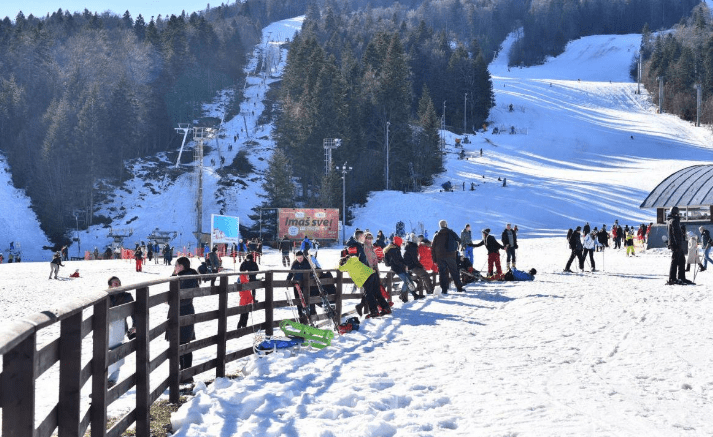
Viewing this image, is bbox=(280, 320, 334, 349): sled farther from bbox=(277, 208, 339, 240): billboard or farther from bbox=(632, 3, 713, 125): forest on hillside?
bbox=(632, 3, 713, 125): forest on hillside

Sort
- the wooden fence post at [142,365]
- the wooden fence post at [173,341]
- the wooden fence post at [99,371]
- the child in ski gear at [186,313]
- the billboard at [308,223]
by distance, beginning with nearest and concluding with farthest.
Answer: the wooden fence post at [99,371]
the wooden fence post at [142,365]
the wooden fence post at [173,341]
the child in ski gear at [186,313]
the billboard at [308,223]

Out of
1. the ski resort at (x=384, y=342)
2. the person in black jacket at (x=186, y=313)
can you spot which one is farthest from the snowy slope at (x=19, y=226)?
the person in black jacket at (x=186, y=313)

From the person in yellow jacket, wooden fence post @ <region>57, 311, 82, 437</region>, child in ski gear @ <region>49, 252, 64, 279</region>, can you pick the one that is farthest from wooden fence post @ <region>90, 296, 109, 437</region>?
child in ski gear @ <region>49, 252, 64, 279</region>

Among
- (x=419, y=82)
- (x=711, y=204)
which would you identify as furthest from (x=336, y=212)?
(x=419, y=82)

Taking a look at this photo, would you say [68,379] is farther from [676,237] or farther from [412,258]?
[676,237]

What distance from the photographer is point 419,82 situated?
100438 mm

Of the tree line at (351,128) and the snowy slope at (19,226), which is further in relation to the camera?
the tree line at (351,128)

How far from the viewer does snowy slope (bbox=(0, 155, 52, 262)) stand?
57625 millimetres

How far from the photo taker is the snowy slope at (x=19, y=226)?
2269 inches

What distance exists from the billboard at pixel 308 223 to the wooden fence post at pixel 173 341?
127ft

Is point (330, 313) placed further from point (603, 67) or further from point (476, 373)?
point (603, 67)

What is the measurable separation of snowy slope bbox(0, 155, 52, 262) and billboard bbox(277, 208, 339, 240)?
23067 millimetres

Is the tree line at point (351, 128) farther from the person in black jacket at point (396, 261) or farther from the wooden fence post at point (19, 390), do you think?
the wooden fence post at point (19, 390)

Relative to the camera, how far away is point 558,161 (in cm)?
7519
